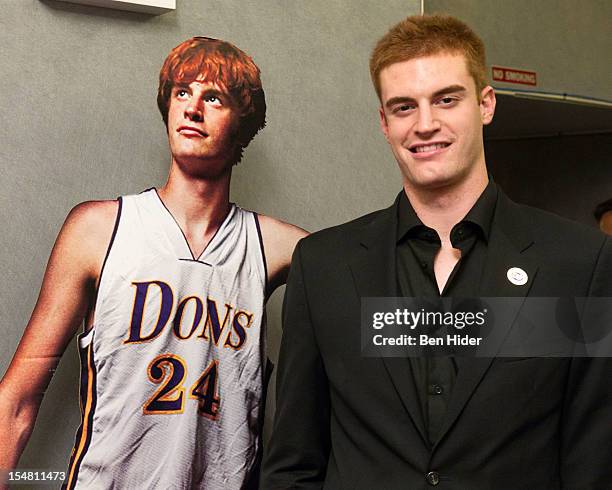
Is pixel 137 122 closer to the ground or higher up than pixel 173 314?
higher up

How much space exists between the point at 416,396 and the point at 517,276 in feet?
0.98

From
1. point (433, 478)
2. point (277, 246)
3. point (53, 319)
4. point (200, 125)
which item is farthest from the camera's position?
Result: point (277, 246)

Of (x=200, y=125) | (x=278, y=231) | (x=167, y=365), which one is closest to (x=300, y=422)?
(x=167, y=365)

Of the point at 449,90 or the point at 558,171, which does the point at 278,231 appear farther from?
the point at 558,171

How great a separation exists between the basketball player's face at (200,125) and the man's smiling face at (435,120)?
483 millimetres

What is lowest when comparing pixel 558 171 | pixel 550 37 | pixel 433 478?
pixel 433 478

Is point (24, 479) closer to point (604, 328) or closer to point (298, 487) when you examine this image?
point (298, 487)

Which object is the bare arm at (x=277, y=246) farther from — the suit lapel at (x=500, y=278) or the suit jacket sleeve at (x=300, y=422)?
the suit lapel at (x=500, y=278)

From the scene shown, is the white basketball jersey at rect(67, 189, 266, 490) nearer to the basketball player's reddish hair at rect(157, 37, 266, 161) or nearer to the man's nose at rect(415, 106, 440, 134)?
the basketball player's reddish hair at rect(157, 37, 266, 161)

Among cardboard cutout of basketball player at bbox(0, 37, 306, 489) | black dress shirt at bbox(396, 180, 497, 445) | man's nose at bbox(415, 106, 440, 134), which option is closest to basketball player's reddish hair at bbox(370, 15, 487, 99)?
man's nose at bbox(415, 106, 440, 134)

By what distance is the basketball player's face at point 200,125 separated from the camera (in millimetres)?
2080

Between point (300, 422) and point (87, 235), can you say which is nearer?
point (300, 422)

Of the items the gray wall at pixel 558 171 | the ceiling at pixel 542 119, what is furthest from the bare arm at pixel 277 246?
the gray wall at pixel 558 171

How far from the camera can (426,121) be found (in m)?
1.72
